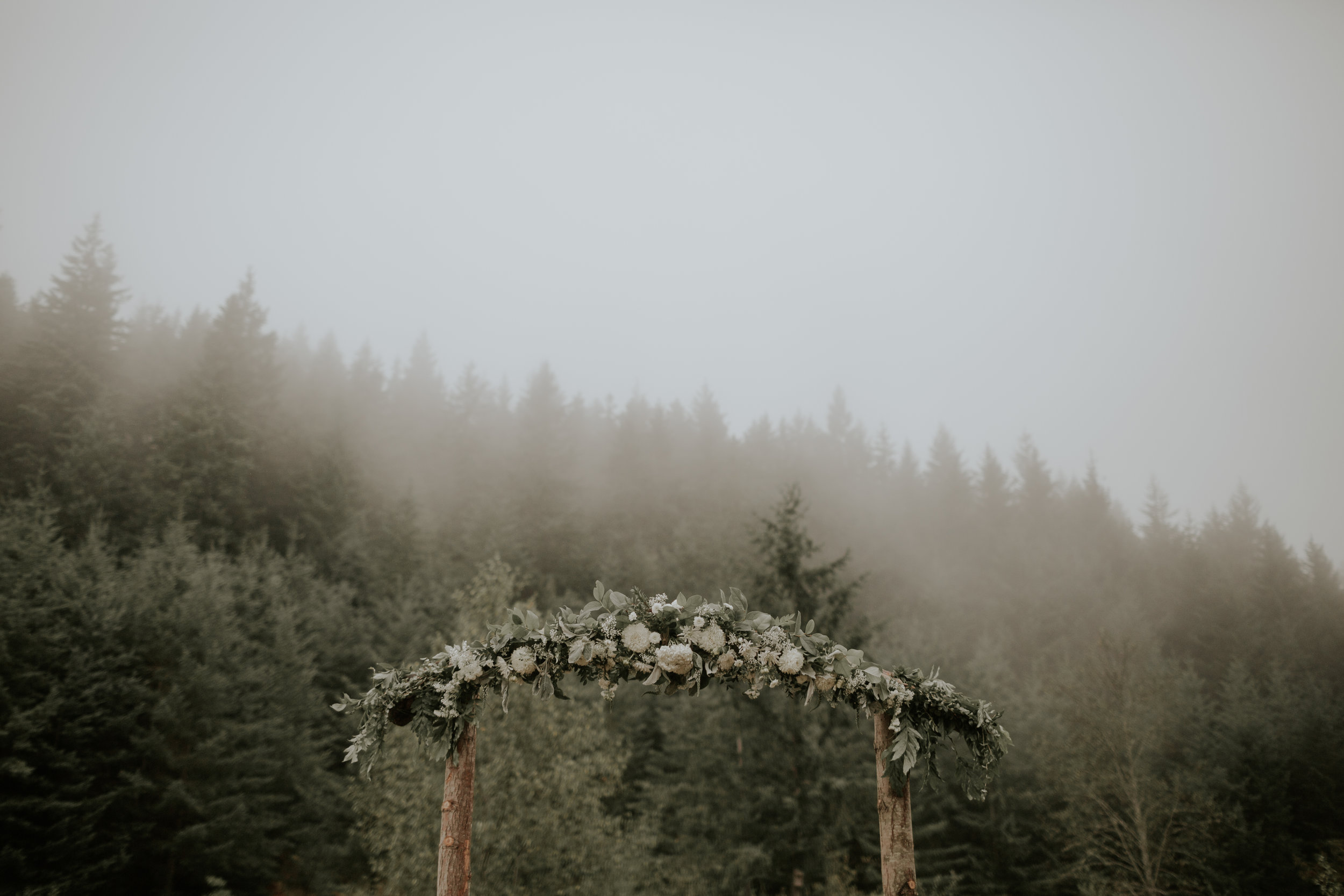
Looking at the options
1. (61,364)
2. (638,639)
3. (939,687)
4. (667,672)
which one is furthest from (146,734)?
(61,364)

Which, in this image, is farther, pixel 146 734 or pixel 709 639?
pixel 146 734

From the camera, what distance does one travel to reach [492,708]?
946cm

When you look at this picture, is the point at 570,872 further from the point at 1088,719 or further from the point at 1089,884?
the point at 1088,719

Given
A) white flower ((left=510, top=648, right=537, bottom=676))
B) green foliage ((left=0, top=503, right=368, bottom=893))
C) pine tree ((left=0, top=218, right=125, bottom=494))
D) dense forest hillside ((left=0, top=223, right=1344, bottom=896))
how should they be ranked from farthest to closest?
pine tree ((left=0, top=218, right=125, bottom=494)) < dense forest hillside ((left=0, top=223, right=1344, bottom=896)) < green foliage ((left=0, top=503, right=368, bottom=893)) < white flower ((left=510, top=648, right=537, bottom=676))

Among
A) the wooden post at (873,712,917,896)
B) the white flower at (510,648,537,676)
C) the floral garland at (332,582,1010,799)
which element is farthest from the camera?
the white flower at (510,648,537,676)

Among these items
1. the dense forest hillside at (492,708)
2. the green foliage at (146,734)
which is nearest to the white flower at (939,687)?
the dense forest hillside at (492,708)

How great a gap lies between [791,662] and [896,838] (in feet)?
4.28

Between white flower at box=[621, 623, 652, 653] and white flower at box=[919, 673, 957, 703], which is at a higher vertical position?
white flower at box=[621, 623, 652, 653]

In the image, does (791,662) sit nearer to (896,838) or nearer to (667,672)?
(667,672)

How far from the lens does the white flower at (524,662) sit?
3988mm

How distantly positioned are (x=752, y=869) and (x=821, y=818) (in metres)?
2.07

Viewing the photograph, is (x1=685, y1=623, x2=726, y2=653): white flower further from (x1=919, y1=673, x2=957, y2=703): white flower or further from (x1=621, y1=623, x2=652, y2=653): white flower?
(x1=919, y1=673, x2=957, y2=703): white flower

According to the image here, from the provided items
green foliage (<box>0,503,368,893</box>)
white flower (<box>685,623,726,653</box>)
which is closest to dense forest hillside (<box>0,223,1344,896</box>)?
green foliage (<box>0,503,368,893</box>)

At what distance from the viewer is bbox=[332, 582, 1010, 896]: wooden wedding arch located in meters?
3.81
